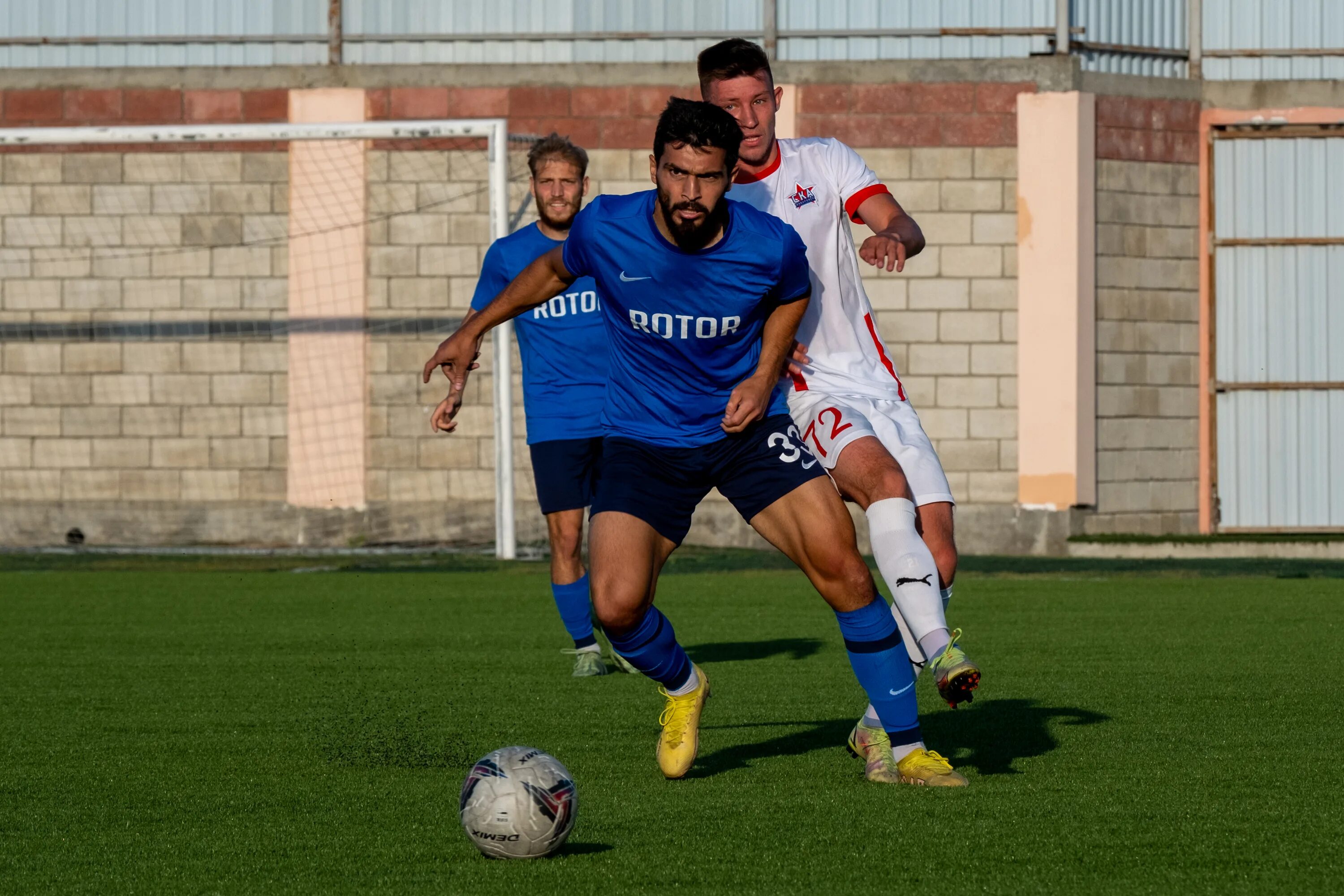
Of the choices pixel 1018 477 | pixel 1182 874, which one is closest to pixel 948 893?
pixel 1182 874

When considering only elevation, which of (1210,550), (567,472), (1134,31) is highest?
(1134,31)

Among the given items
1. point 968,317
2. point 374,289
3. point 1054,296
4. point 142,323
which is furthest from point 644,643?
point 142,323

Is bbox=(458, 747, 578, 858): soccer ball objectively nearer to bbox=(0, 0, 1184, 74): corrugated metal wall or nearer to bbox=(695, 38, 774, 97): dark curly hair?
bbox=(695, 38, 774, 97): dark curly hair

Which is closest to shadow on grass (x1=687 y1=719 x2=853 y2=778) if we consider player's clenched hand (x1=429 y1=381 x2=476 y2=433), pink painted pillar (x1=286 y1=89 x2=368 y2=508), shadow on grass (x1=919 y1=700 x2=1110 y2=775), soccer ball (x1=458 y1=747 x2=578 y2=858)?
shadow on grass (x1=919 y1=700 x2=1110 y2=775)

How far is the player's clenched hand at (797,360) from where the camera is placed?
5449 mm

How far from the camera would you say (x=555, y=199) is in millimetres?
7621

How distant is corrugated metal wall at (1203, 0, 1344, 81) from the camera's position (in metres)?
17.3

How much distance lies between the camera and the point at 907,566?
498 cm

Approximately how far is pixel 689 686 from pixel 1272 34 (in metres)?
14.2

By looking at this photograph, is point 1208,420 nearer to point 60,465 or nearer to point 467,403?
point 467,403

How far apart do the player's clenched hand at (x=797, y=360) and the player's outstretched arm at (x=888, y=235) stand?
0.36 meters

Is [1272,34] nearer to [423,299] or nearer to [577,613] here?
[423,299]

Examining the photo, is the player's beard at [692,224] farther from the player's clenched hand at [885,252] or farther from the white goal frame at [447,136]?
the white goal frame at [447,136]

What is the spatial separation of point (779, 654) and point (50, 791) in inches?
159
